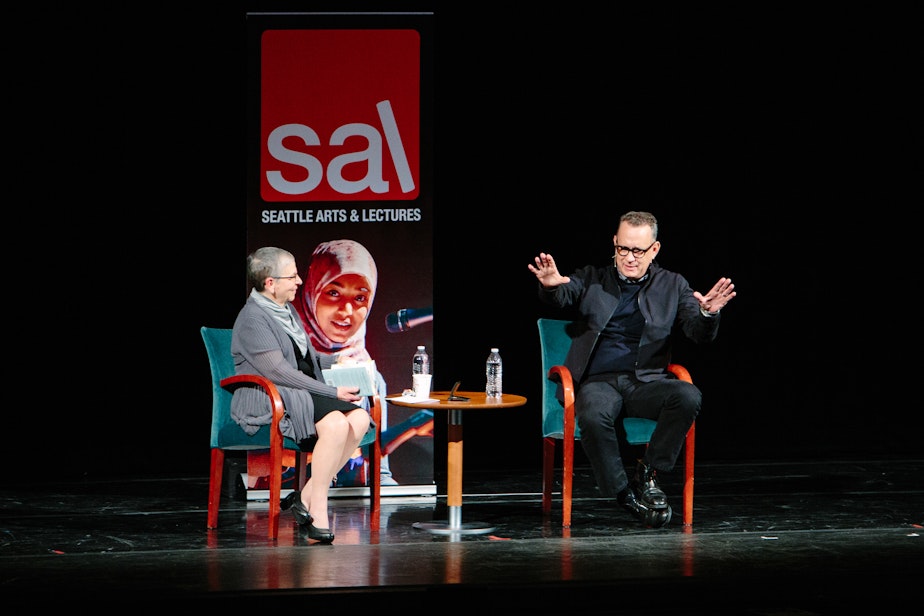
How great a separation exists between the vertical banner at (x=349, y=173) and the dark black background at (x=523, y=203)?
2.48 ft

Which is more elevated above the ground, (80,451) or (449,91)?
(449,91)

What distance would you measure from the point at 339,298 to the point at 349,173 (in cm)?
56

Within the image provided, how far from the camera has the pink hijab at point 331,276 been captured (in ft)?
17.4

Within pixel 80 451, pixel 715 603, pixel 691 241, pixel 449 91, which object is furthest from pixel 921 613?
pixel 80 451

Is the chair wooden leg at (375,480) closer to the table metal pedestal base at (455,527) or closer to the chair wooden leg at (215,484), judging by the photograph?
the table metal pedestal base at (455,527)

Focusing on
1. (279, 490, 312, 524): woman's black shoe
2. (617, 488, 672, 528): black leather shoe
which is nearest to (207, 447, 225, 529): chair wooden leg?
(279, 490, 312, 524): woman's black shoe

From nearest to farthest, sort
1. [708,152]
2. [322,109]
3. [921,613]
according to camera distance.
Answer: [921,613] → [322,109] → [708,152]

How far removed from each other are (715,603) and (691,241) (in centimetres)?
309

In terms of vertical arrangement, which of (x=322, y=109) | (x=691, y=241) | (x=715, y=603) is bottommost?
(x=715, y=603)

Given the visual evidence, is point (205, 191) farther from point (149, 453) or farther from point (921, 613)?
point (921, 613)

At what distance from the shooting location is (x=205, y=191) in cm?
601

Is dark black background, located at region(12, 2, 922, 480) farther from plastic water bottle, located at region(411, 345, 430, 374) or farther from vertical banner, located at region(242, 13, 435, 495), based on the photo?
plastic water bottle, located at region(411, 345, 430, 374)

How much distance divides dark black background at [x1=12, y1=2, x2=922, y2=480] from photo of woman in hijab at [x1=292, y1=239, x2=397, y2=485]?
2.95 ft

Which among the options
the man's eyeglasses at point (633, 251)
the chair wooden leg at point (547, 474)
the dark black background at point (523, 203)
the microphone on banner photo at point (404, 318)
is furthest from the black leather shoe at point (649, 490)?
the dark black background at point (523, 203)
